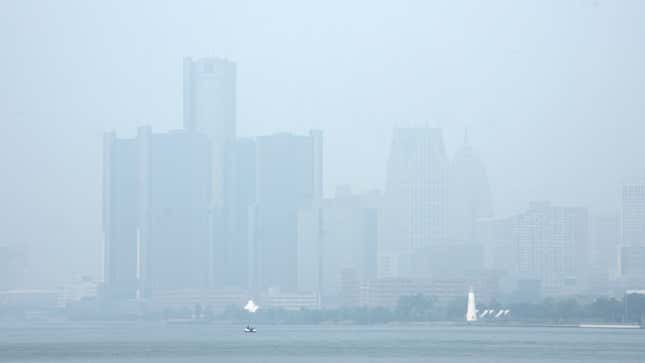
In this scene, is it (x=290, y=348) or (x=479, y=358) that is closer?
(x=479, y=358)

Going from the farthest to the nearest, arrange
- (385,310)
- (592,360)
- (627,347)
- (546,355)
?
(385,310) → (627,347) → (546,355) → (592,360)

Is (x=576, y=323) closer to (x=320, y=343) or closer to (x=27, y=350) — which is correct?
(x=320, y=343)

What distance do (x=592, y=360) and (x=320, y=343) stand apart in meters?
33.7

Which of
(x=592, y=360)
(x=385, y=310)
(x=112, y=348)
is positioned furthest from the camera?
(x=385, y=310)

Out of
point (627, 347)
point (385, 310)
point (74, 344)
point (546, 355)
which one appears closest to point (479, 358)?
point (546, 355)

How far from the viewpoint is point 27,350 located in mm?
112938

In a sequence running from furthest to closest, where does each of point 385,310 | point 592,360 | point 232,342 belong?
1. point 385,310
2. point 232,342
3. point 592,360

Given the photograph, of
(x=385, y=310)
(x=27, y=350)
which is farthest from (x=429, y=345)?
(x=385, y=310)

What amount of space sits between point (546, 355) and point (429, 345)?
18664 mm

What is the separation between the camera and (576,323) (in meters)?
174

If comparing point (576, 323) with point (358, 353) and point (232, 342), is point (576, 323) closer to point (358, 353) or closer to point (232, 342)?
point (232, 342)

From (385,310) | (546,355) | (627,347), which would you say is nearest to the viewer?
(546,355)

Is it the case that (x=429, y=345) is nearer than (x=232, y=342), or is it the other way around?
(x=429, y=345)

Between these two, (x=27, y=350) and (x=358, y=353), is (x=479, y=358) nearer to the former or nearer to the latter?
(x=358, y=353)
